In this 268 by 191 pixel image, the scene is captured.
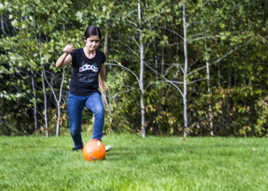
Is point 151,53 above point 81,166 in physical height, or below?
above

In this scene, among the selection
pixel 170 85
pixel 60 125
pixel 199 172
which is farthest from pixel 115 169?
pixel 60 125

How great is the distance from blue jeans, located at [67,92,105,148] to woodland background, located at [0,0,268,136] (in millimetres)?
3457

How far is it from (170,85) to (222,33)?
6.81 ft

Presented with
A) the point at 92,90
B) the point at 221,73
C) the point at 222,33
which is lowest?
the point at 92,90

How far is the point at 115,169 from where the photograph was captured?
3.93 meters

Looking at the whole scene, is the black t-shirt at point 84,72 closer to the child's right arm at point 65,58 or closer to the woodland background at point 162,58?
the child's right arm at point 65,58

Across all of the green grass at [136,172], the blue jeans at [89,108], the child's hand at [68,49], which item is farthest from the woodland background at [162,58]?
the green grass at [136,172]

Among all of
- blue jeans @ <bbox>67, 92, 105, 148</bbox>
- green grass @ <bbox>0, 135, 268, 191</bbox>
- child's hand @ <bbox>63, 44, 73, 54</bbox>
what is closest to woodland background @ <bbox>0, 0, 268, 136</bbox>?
blue jeans @ <bbox>67, 92, 105, 148</bbox>

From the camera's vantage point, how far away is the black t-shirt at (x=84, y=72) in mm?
4961

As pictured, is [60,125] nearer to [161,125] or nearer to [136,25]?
[161,125]

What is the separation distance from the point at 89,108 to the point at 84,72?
508 mm

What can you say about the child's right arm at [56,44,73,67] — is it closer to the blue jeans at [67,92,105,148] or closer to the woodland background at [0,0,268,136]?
the blue jeans at [67,92,105,148]

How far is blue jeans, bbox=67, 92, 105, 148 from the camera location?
4.85 m

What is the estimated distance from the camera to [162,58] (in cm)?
1009
